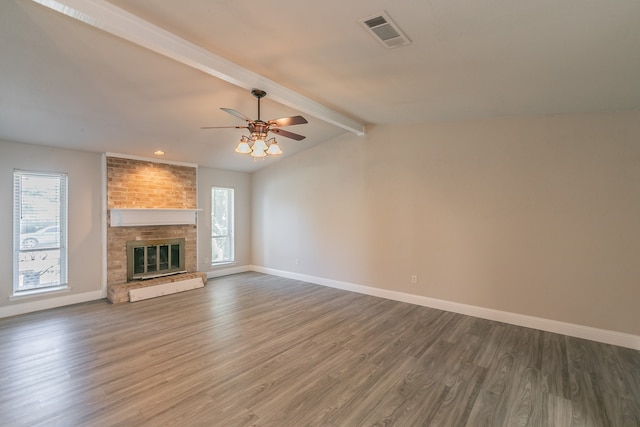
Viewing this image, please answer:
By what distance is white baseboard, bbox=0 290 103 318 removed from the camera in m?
4.43

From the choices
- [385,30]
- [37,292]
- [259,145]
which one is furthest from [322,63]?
[37,292]

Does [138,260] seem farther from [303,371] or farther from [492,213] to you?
[492,213]

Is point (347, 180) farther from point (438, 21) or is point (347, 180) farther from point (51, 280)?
point (51, 280)

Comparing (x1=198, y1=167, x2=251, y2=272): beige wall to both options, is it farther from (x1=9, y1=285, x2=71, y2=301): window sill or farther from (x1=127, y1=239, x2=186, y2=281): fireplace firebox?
(x1=9, y1=285, x2=71, y2=301): window sill

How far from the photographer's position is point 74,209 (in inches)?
199

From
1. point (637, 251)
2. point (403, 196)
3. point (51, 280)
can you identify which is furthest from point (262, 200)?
point (637, 251)

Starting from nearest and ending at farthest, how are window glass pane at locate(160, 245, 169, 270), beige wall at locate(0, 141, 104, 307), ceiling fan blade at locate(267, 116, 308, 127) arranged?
ceiling fan blade at locate(267, 116, 308, 127) → beige wall at locate(0, 141, 104, 307) → window glass pane at locate(160, 245, 169, 270)

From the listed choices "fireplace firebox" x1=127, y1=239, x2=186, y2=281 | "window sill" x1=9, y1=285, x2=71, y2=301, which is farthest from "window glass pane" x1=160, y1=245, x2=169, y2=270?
"window sill" x1=9, y1=285, x2=71, y2=301

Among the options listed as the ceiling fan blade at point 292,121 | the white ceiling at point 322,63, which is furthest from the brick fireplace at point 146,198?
the ceiling fan blade at point 292,121

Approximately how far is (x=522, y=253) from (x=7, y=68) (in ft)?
20.3

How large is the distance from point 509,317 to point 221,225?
20.1 feet

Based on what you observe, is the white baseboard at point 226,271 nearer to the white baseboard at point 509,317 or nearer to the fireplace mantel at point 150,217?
the fireplace mantel at point 150,217

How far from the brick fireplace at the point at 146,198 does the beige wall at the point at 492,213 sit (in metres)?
2.61

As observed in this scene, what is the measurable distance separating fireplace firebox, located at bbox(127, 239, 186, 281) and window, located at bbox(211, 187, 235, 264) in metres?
0.88
